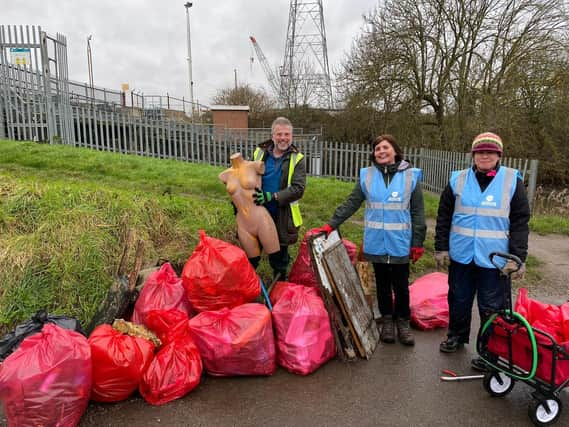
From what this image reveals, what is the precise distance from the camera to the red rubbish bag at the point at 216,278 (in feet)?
10.3

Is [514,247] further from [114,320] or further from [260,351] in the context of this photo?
[114,320]

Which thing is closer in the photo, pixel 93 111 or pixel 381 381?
pixel 381 381

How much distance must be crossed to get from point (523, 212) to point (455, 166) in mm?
8419

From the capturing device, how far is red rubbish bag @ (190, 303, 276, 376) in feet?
9.31

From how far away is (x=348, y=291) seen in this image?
3.38 m

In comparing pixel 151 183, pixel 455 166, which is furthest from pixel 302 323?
pixel 455 166

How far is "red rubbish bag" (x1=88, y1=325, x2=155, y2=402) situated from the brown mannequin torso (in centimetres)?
129

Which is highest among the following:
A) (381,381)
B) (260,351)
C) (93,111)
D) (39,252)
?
(93,111)

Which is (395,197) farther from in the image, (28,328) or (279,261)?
(28,328)

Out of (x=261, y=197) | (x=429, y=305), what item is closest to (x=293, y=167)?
(x=261, y=197)

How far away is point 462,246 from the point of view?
304 cm

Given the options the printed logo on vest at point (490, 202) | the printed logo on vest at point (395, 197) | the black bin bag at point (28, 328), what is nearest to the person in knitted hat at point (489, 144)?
the printed logo on vest at point (490, 202)

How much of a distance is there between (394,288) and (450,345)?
0.61 m

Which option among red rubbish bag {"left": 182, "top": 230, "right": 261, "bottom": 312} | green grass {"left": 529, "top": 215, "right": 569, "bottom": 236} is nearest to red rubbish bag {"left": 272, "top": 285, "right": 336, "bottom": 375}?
red rubbish bag {"left": 182, "top": 230, "right": 261, "bottom": 312}
